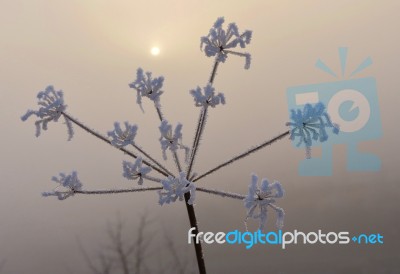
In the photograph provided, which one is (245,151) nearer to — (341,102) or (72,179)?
(72,179)

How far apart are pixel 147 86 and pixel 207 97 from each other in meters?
0.17

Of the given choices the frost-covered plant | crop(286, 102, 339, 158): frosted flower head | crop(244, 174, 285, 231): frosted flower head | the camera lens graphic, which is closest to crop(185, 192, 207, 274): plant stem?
the frost-covered plant

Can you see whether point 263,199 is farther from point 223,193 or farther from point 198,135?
point 198,135

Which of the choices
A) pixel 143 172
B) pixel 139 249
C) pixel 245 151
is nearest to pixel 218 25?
pixel 245 151

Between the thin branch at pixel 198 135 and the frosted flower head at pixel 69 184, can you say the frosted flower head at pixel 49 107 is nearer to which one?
the frosted flower head at pixel 69 184

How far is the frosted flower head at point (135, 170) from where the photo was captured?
0.90 metres

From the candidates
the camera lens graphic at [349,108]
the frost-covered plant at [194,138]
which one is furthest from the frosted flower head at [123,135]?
the camera lens graphic at [349,108]

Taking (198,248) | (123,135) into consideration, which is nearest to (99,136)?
(123,135)

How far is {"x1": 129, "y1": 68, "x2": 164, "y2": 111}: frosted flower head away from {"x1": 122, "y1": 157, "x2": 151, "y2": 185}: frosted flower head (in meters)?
0.25

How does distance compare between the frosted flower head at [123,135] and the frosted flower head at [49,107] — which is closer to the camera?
the frosted flower head at [123,135]

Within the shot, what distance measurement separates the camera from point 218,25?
3.50 feet

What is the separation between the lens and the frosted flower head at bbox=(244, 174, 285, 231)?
832mm

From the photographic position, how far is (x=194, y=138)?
111 cm

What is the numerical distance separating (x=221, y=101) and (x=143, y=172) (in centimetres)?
30
